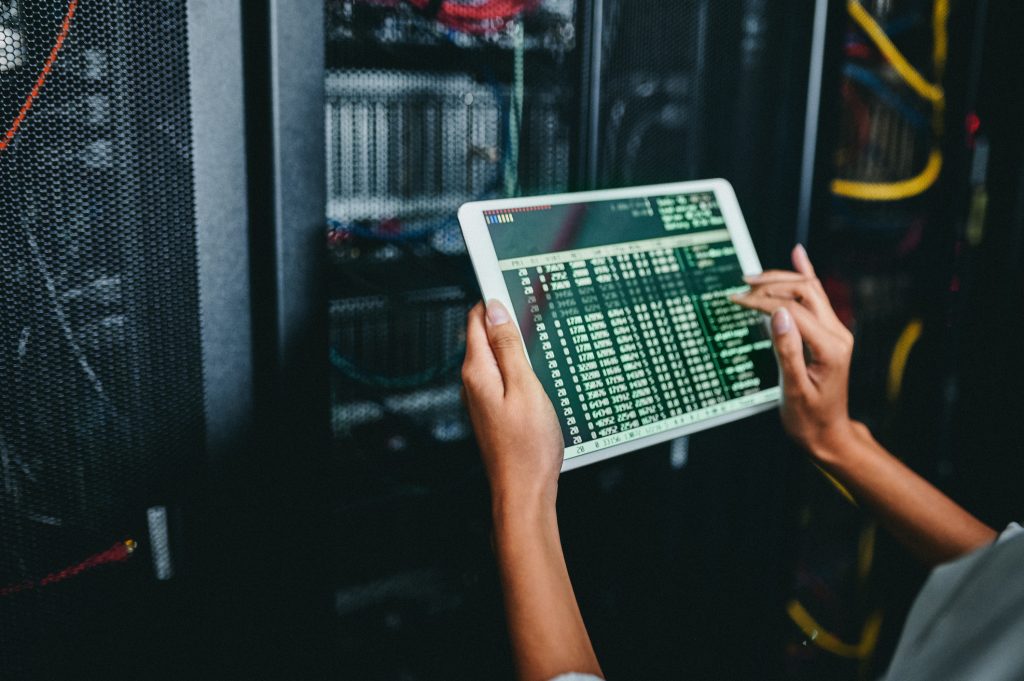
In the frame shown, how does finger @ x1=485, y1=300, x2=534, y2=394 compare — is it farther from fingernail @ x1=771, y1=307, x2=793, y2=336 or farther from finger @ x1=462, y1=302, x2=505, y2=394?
fingernail @ x1=771, y1=307, x2=793, y2=336

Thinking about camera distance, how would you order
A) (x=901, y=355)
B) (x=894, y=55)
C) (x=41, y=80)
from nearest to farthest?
1. (x=41, y=80)
2. (x=894, y=55)
3. (x=901, y=355)

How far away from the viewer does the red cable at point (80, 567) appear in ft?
2.21

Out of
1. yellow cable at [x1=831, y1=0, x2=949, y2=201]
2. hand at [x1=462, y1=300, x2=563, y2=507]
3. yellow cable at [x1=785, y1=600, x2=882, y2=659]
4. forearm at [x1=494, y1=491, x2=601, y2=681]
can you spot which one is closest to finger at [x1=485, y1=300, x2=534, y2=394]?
hand at [x1=462, y1=300, x2=563, y2=507]

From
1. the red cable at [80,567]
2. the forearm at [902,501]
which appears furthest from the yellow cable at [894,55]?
the red cable at [80,567]

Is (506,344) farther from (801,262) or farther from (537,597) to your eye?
(801,262)

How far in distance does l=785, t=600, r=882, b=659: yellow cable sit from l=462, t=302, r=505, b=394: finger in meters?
0.90

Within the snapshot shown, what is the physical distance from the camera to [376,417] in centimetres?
89

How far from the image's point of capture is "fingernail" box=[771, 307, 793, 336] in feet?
2.93

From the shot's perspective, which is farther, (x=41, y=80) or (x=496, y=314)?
(x=496, y=314)

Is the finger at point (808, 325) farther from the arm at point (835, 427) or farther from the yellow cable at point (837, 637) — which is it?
the yellow cable at point (837, 637)

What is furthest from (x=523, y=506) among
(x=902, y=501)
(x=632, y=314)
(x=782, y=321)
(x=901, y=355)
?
(x=901, y=355)

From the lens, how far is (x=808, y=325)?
36.1 inches

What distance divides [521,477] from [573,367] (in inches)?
5.4

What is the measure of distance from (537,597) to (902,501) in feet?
1.70
